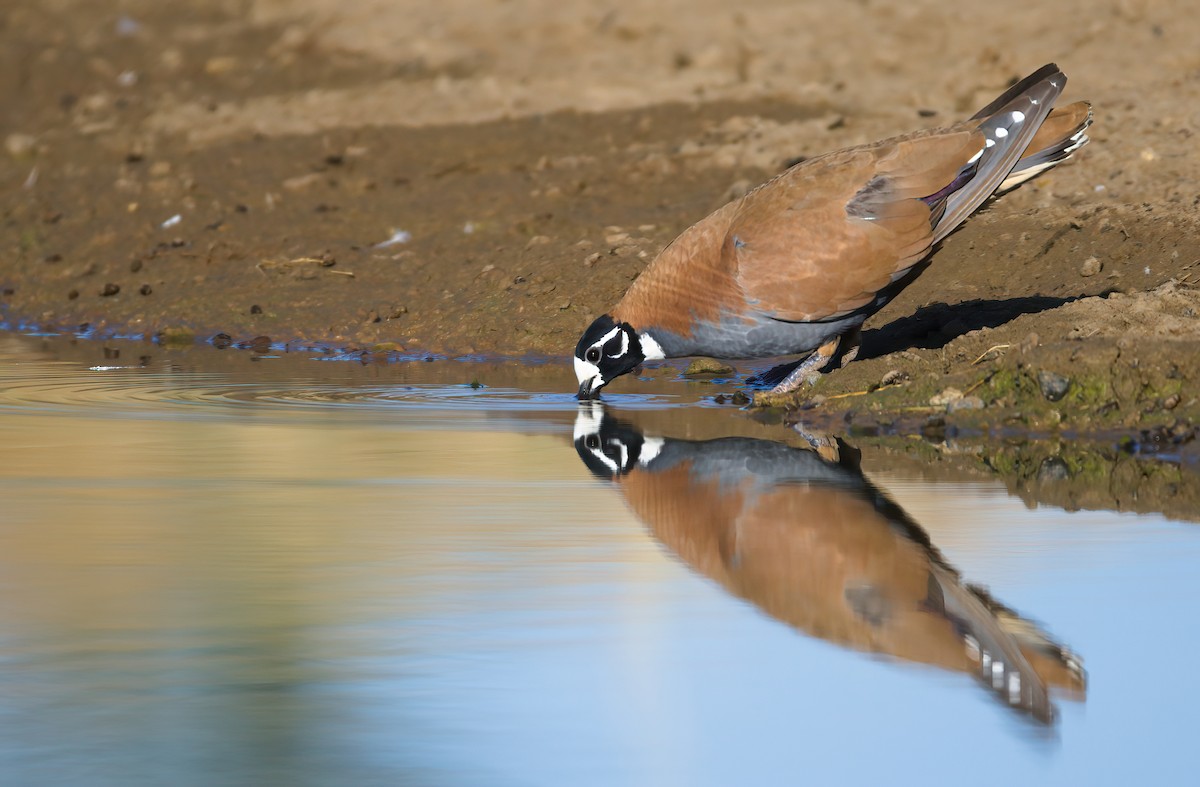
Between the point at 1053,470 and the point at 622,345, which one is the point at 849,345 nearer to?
the point at 622,345

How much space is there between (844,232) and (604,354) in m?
1.25

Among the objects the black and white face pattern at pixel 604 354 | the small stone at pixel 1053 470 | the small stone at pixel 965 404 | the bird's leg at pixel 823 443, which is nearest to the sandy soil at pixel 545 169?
the small stone at pixel 965 404

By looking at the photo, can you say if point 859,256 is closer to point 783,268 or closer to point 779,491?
point 783,268

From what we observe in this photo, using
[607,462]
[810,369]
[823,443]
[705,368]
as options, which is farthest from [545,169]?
[607,462]

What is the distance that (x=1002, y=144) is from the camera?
26.7 ft

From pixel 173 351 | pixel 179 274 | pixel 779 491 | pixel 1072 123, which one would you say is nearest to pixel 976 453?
pixel 779 491

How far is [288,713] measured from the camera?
391cm

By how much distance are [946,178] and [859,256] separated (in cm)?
54

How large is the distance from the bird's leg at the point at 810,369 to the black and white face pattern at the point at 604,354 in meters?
0.68

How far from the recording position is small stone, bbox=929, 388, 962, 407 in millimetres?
7742

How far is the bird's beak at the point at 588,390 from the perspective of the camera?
8.53m

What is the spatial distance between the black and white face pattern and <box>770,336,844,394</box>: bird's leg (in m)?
0.68

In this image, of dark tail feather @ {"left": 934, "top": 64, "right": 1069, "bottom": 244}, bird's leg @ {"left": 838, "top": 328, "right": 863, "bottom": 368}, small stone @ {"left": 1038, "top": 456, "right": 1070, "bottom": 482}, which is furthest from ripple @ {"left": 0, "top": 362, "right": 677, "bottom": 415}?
small stone @ {"left": 1038, "top": 456, "right": 1070, "bottom": 482}

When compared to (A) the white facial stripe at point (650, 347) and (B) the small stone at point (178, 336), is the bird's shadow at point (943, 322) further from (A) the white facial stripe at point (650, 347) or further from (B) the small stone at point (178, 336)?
(B) the small stone at point (178, 336)
